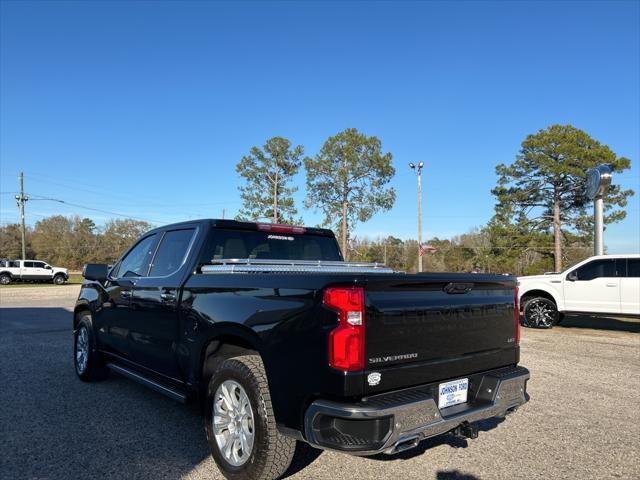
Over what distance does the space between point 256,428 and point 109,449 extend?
1.58 m

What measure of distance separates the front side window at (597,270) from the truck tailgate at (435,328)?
8909 mm

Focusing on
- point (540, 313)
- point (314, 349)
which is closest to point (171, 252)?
point (314, 349)

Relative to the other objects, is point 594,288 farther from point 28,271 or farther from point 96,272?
point 28,271

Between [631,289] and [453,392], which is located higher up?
[631,289]

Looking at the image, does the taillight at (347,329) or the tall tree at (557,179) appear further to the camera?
the tall tree at (557,179)

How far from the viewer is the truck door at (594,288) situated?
443 inches

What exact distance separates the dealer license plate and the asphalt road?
2.00 feet

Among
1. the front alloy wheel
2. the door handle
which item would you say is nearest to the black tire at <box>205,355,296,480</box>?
the door handle

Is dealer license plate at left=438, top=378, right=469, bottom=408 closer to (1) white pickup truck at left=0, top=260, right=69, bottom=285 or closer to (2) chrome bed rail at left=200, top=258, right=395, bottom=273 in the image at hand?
(2) chrome bed rail at left=200, top=258, right=395, bottom=273

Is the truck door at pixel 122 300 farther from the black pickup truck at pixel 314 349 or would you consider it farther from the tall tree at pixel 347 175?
the tall tree at pixel 347 175

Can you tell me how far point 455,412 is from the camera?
3238 mm

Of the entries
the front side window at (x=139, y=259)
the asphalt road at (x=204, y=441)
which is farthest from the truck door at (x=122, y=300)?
the asphalt road at (x=204, y=441)

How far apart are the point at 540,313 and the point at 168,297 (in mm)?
10287

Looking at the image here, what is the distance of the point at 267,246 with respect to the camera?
4.93m
